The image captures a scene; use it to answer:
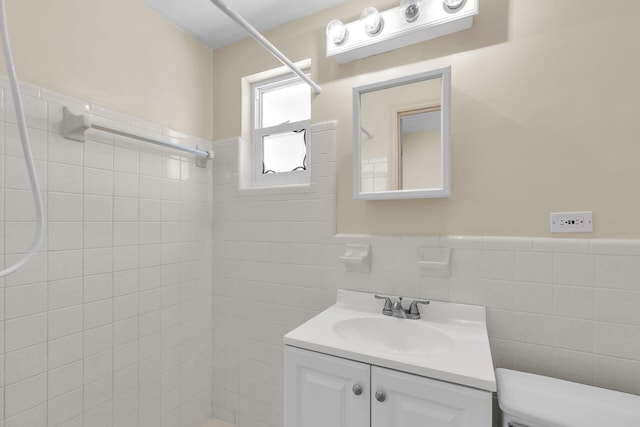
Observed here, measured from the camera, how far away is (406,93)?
137 centimetres

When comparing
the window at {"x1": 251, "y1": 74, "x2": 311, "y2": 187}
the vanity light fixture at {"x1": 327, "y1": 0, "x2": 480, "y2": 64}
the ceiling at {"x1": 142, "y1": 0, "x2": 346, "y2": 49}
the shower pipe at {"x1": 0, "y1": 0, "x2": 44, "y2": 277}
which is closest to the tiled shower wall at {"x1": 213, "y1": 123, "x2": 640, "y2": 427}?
the window at {"x1": 251, "y1": 74, "x2": 311, "y2": 187}

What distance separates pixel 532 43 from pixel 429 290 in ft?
3.66

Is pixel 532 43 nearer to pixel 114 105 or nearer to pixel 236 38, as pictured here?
pixel 236 38

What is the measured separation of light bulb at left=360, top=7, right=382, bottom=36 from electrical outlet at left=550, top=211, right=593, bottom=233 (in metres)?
1.11

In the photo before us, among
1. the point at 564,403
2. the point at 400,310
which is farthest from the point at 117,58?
the point at 564,403

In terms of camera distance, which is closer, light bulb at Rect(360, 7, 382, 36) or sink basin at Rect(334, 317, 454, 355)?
sink basin at Rect(334, 317, 454, 355)

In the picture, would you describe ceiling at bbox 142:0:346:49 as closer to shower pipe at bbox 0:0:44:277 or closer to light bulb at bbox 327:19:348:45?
light bulb at bbox 327:19:348:45

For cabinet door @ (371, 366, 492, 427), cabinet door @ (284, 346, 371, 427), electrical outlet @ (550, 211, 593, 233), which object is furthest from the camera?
electrical outlet @ (550, 211, 593, 233)

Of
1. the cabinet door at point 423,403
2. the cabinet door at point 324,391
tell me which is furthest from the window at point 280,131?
the cabinet door at point 423,403

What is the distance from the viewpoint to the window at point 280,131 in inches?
72.1

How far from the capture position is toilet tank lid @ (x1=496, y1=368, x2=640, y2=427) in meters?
0.85

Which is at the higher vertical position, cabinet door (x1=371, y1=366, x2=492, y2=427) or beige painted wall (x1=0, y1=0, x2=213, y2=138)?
beige painted wall (x1=0, y1=0, x2=213, y2=138)

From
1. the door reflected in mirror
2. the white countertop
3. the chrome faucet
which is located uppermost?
the door reflected in mirror

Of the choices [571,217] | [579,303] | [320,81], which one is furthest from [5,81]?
[579,303]
